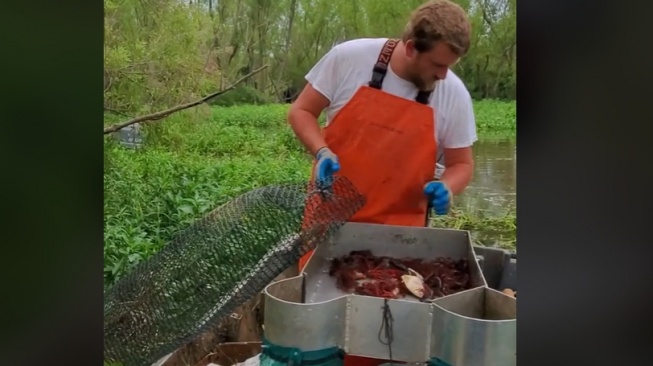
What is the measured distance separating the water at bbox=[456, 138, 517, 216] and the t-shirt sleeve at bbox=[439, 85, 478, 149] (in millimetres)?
29

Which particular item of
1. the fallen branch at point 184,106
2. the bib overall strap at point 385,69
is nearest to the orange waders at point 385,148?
the bib overall strap at point 385,69

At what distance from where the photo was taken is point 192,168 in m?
1.10

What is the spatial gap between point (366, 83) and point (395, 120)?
77mm

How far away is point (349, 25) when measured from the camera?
1010 mm

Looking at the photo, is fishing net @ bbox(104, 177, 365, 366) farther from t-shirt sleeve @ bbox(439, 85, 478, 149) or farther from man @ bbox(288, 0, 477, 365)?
t-shirt sleeve @ bbox(439, 85, 478, 149)

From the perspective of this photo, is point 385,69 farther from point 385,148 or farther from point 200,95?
point 200,95

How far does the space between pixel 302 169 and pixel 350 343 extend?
30cm

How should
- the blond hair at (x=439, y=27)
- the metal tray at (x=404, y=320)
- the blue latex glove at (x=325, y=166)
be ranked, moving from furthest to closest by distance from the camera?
the blue latex glove at (x=325, y=166) → the blond hair at (x=439, y=27) → the metal tray at (x=404, y=320)

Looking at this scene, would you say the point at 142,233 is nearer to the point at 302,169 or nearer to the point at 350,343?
the point at 302,169

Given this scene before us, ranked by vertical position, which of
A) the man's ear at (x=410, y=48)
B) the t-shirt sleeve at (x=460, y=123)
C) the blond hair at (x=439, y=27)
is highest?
the blond hair at (x=439, y=27)

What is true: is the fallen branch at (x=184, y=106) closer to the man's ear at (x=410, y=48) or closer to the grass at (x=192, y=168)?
the grass at (x=192, y=168)

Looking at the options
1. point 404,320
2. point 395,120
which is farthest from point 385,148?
point 404,320

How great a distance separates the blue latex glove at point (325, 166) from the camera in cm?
106
